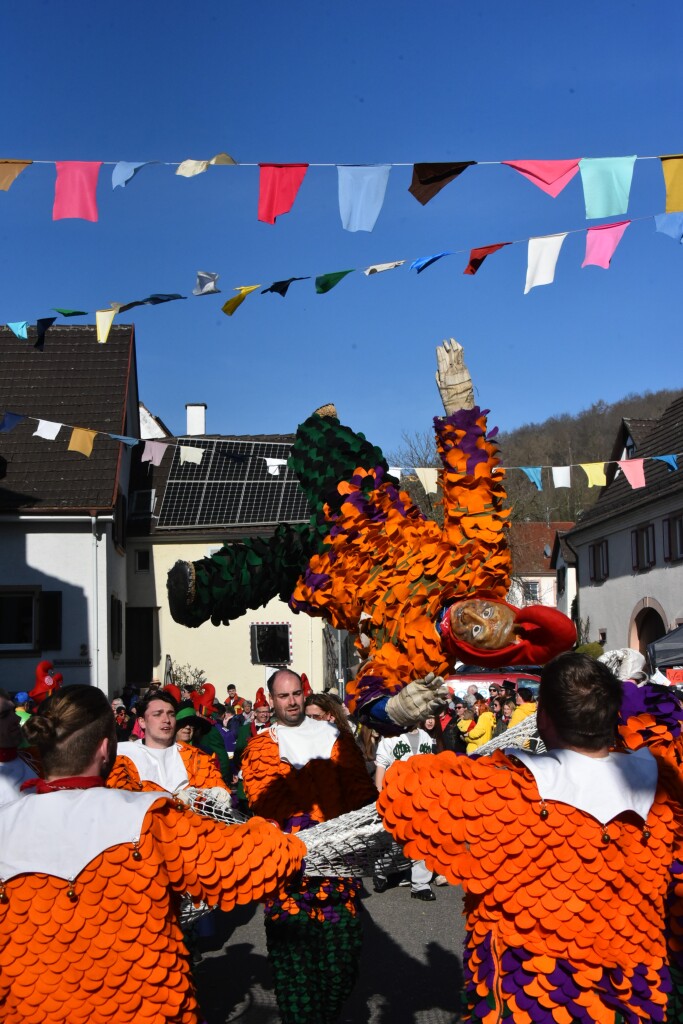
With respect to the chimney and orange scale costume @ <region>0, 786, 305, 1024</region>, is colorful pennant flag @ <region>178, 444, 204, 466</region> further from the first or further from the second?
the chimney

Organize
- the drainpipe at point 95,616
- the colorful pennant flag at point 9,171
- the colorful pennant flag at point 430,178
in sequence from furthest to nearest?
the drainpipe at point 95,616 → the colorful pennant flag at point 9,171 → the colorful pennant flag at point 430,178

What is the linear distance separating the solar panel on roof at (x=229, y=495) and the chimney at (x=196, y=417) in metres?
4.09

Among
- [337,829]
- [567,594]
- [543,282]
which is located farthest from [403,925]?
[567,594]

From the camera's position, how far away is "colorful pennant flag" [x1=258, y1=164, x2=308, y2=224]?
16.0 feet

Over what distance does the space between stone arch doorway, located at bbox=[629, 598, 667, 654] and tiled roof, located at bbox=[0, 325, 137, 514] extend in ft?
41.5

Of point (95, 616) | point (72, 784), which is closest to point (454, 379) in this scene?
point (72, 784)

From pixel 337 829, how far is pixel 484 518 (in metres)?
1.21

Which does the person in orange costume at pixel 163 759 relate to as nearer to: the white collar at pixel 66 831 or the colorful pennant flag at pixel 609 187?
the white collar at pixel 66 831

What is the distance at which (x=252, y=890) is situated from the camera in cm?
262

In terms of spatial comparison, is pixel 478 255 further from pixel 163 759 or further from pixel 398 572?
pixel 163 759

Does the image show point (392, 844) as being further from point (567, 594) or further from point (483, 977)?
point (567, 594)

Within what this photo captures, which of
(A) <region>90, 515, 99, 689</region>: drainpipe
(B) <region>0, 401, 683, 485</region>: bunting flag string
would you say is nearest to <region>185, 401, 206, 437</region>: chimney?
(A) <region>90, 515, 99, 689</region>: drainpipe

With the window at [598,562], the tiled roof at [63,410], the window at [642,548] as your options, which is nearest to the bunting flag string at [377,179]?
the tiled roof at [63,410]

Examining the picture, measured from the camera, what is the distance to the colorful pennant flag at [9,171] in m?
5.05
